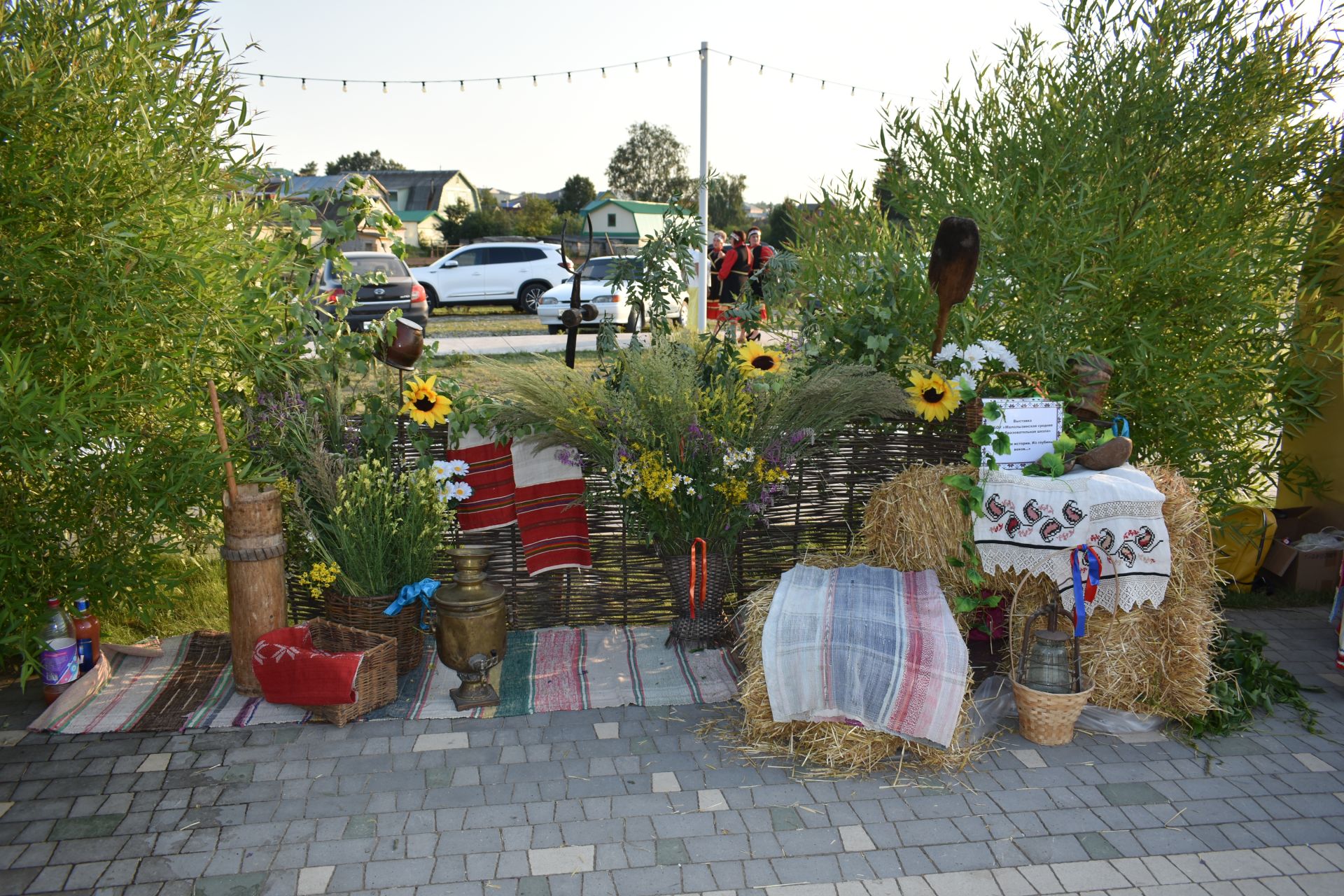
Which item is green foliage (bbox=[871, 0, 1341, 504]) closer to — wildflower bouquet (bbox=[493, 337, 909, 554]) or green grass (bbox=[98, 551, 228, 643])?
wildflower bouquet (bbox=[493, 337, 909, 554])

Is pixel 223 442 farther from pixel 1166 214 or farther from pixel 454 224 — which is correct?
pixel 454 224

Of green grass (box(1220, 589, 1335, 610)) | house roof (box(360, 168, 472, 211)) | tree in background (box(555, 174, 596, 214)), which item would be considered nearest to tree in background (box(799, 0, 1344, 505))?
green grass (box(1220, 589, 1335, 610))

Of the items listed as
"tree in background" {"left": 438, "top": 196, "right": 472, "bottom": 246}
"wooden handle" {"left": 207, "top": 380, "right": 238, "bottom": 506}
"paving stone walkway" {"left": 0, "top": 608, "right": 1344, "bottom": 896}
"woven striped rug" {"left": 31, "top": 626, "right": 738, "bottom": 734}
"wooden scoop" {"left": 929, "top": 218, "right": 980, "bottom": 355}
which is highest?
"tree in background" {"left": 438, "top": 196, "right": 472, "bottom": 246}

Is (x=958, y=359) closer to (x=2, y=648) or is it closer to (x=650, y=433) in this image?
(x=650, y=433)

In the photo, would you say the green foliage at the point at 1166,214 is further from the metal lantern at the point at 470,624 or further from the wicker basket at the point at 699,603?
the metal lantern at the point at 470,624

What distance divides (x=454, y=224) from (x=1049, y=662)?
42797mm

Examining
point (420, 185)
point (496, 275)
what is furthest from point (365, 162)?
point (496, 275)

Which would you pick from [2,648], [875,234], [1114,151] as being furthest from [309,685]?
[1114,151]

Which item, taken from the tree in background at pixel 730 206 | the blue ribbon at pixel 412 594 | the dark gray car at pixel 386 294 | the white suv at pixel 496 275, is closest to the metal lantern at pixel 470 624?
the blue ribbon at pixel 412 594

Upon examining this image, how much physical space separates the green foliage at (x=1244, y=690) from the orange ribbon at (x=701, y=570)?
193 cm

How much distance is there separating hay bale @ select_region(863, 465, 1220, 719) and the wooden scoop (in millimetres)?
746

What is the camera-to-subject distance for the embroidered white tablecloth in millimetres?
3363

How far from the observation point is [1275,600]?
4.96 metres

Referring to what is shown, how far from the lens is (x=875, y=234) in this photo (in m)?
5.07
